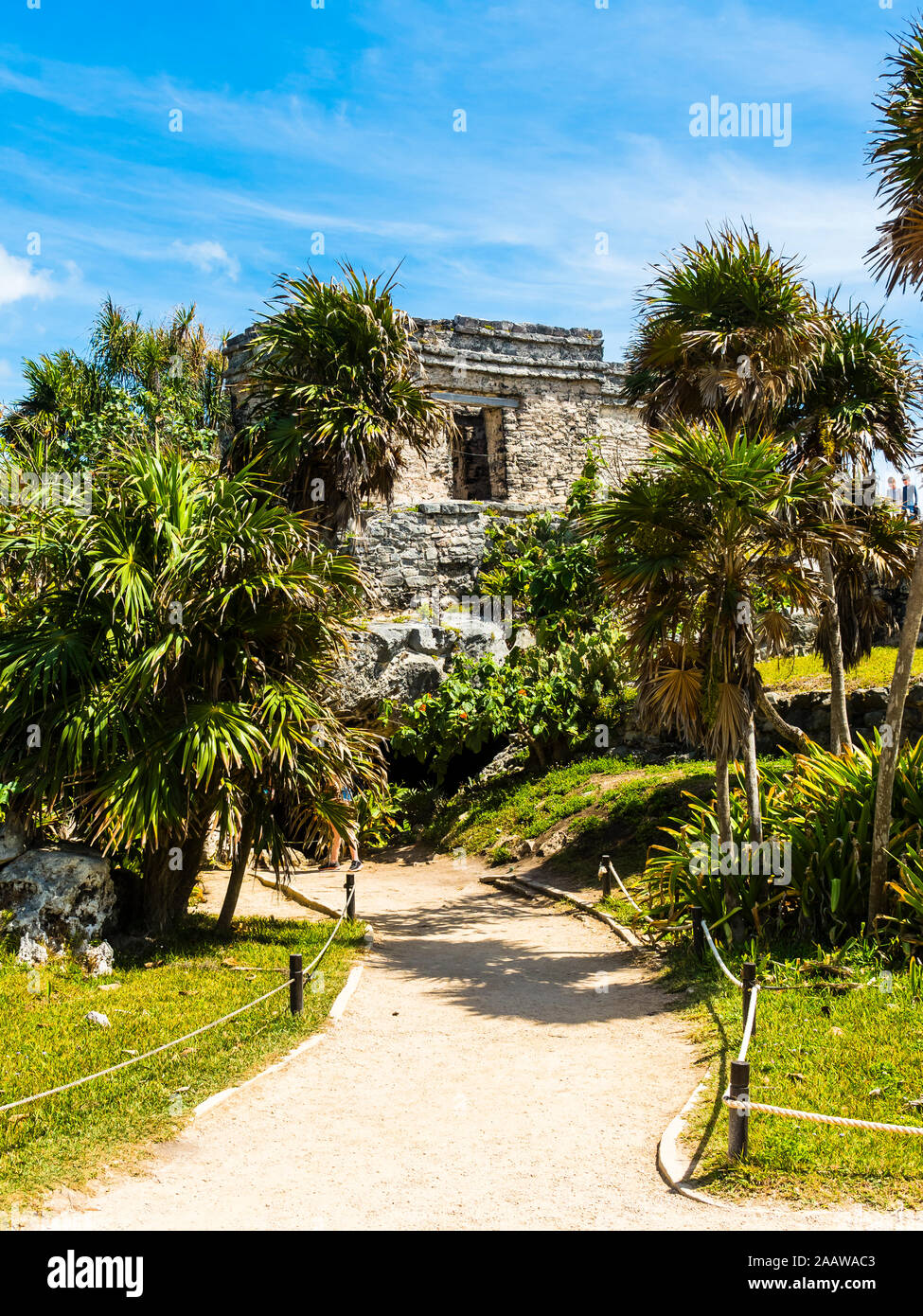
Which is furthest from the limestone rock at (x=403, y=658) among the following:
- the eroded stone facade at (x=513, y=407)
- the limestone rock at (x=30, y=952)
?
the limestone rock at (x=30, y=952)

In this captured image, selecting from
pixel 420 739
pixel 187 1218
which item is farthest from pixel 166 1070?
pixel 420 739

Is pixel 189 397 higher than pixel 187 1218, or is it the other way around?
pixel 189 397

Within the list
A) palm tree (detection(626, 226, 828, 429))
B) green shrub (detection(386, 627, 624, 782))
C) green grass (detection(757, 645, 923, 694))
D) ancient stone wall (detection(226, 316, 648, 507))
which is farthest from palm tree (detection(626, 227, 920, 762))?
ancient stone wall (detection(226, 316, 648, 507))

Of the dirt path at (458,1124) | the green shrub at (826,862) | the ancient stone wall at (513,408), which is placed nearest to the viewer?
the dirt path at (458,1124)

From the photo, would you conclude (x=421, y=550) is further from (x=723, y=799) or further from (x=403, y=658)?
(x=723, y=799)

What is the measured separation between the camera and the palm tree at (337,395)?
13070mm

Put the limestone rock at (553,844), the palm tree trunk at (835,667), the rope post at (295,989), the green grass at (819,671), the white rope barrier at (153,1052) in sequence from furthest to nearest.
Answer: the green grass at (819,671)
the limestone rock at (553,844)
the palm tree trunk at (835,667)
the rope post at (295,989)
the white rope barrier at (153,1052)

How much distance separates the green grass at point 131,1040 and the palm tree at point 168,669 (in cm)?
106

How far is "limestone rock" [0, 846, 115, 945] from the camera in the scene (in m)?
9.14

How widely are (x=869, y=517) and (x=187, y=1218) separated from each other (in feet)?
34.5

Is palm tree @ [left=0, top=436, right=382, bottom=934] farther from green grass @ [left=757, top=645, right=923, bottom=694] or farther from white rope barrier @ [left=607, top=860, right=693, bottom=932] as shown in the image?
green grass @ [left=757, top=645, right=923, bottom=694]

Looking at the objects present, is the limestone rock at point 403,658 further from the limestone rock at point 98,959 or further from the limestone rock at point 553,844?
the limestone rock at point 98,959
